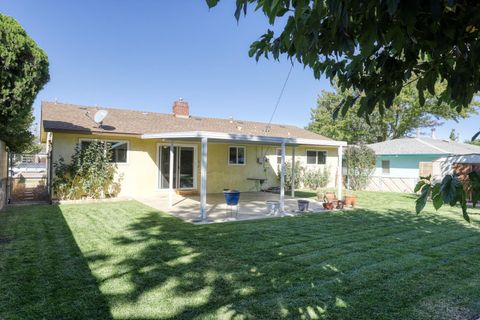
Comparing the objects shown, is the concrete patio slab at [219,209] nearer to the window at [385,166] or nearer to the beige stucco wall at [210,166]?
the beige stucco wall at [210,166]

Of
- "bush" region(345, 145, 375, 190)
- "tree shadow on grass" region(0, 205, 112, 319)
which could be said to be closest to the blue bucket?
"tree shadow on grass" region(0, 205, 112, 319)

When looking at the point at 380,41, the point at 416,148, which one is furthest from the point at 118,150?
the point at 416,148

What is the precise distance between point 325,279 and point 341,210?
24.0ft

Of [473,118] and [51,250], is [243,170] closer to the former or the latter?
[51,250]

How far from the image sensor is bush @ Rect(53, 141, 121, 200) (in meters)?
11.8

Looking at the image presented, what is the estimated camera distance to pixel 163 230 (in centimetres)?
781

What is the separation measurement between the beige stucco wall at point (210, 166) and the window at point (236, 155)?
0.22 m

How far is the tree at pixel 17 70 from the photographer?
268 inches

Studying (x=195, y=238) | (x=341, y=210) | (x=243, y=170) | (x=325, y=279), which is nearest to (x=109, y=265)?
(x=195, y=238)

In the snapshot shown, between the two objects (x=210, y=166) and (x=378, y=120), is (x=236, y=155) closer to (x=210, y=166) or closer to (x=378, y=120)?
(x=210, y=166)

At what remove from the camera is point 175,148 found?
1512cm

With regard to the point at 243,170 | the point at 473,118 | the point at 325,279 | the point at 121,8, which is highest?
the point at 121,8

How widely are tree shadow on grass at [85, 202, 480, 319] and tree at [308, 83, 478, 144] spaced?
24583 millimetres

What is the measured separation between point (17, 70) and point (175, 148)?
326 inches
